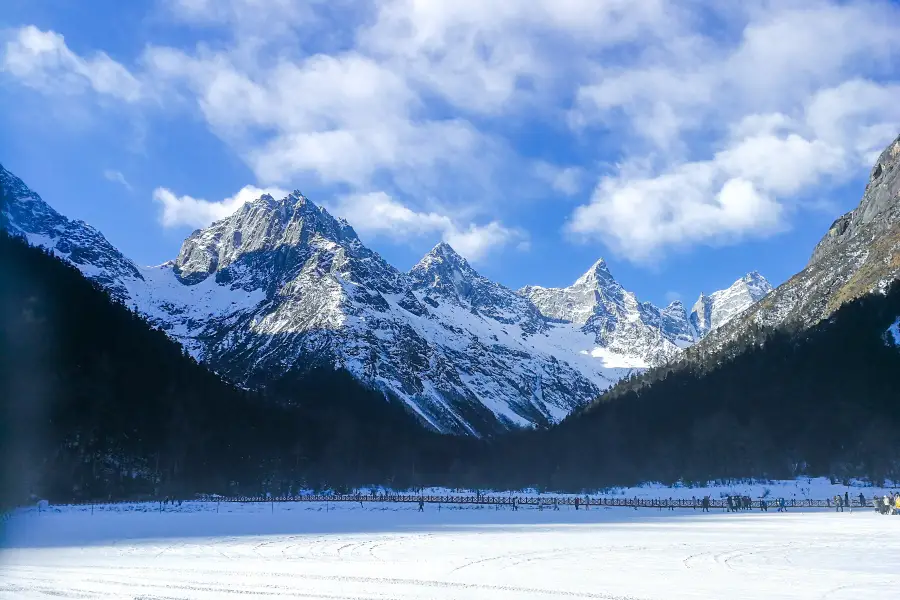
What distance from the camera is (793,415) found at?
16688 centimetres

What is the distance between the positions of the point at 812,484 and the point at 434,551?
115 meters

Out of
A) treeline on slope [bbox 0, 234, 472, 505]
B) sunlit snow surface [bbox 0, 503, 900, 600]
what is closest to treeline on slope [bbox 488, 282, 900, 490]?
treeline on slope [bbox 0, 234, 472, 505]

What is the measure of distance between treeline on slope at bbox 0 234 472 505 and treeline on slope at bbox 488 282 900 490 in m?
82.9

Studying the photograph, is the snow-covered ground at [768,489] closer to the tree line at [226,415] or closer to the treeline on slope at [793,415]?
the treeline on slope at [793,415]

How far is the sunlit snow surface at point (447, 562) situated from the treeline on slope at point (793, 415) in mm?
103112

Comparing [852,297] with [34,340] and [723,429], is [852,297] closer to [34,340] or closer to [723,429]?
[723,429]

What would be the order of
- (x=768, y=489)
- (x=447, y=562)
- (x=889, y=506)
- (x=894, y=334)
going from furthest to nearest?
(x=894, y=334) → (x=768, y=489) → (x=889, y=506) → (x=447, y=562)

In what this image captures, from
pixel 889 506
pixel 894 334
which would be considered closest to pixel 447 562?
pixel 889 506

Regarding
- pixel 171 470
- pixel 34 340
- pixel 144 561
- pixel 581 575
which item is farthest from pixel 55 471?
pixel 581 575

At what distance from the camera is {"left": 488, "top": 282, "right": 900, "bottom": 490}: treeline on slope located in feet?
491

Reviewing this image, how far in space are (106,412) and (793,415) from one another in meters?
142

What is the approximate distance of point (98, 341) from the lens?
13625cm

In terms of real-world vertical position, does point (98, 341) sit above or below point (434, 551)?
above

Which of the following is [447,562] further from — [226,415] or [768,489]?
[226,415]
